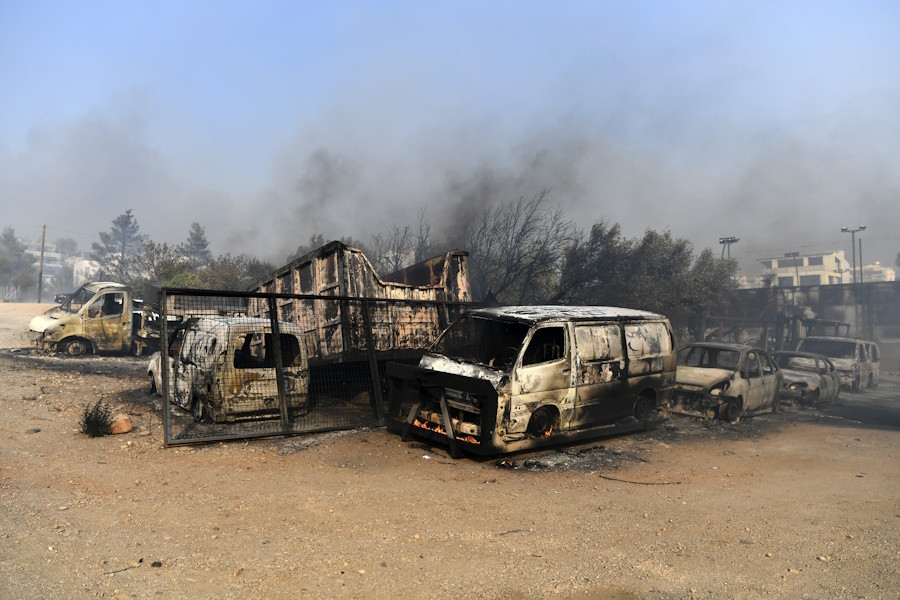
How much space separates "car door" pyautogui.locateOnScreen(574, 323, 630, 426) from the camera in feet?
23.8

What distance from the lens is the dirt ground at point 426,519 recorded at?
3.51 meters

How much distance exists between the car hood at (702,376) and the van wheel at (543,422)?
361 cm

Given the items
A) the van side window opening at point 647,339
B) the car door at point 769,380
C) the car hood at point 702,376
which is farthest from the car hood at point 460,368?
the car door at point 769,380

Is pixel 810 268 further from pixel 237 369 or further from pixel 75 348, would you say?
pixel 237 369

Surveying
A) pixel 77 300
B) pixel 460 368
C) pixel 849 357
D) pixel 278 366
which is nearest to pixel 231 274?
pixel 77 300

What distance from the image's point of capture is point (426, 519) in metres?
4.59

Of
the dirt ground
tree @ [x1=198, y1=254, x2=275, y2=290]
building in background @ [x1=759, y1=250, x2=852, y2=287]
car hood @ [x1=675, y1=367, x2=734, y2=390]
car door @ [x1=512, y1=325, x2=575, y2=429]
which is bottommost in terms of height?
the dirt ground

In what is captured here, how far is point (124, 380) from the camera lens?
1083cm

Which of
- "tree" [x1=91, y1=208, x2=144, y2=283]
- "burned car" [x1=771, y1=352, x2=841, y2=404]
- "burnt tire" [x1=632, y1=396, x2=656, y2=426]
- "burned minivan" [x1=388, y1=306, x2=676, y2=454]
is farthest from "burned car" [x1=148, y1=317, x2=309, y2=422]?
"tree" [x1=91, y1=208, x2=144, y2=283]

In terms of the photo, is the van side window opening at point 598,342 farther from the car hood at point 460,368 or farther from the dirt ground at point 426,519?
the car hood at point 460,368

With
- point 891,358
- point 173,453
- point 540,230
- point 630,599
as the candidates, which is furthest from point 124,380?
point 891,358

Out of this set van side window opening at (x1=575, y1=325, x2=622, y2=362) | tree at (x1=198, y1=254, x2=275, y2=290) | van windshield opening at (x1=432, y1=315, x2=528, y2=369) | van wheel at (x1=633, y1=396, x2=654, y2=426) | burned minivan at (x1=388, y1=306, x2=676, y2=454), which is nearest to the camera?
burned minivan at (x1=388, y1=306, x2=676, y2=454)

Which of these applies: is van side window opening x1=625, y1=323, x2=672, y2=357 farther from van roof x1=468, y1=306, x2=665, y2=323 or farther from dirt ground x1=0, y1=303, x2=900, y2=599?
dirt ground x1=0, y1=303, x2=900, y2=599

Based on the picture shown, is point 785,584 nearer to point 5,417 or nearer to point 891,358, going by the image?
point 5,417
